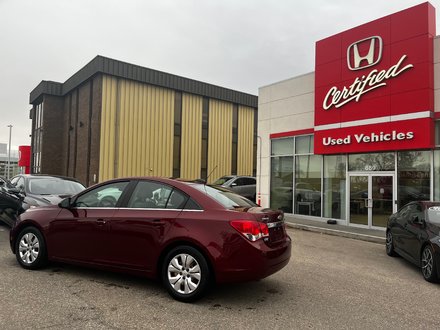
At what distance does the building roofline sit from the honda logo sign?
14.2 meters

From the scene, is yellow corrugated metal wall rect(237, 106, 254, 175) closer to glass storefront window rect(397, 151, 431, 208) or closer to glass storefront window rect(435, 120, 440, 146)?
glass storefront window rect(397, 151, 431, 208)

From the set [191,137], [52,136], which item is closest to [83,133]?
[52,136]

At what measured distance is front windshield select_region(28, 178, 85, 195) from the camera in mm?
9000

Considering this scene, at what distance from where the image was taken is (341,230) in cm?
1196

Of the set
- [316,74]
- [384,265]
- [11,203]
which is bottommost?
[384,265]

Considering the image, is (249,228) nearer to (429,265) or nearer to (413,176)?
(429,265)

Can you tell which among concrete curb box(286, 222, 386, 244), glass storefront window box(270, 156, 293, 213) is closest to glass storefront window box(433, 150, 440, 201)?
concrete curb box(286, 222, 386, 244)

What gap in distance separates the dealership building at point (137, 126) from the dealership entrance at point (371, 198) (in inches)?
518

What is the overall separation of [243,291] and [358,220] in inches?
365

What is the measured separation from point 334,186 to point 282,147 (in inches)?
122

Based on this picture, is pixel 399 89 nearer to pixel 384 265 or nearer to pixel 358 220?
pixel 358 220

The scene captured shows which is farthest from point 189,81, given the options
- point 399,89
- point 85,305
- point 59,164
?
point 85,305

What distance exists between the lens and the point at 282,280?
569cm

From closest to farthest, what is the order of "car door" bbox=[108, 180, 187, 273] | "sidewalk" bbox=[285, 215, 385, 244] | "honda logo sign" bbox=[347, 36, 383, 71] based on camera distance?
1. "car door" bbox=[108, 180, 187, 273]
2. "sidewalk" bbox=[285, 215, 385, 244]
3. "honda logo sign" bbox=[347, 36, 383, 71]
